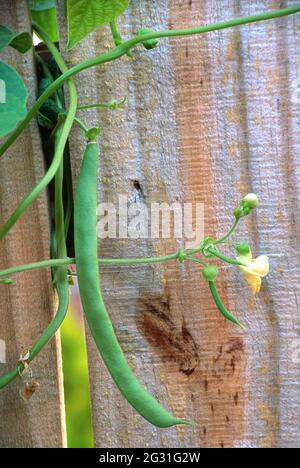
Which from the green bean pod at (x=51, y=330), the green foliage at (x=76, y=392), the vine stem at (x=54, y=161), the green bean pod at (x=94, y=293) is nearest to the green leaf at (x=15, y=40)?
the vine stem at (x=54, y=161)

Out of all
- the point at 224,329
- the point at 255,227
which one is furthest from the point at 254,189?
the point at 224,329

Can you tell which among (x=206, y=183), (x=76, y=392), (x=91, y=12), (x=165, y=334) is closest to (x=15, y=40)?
(x=91, y=12)

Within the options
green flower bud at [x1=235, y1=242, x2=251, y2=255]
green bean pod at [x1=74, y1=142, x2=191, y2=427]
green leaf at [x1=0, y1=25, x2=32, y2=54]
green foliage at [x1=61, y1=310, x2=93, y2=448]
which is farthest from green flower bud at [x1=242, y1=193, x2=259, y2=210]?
green foliage at [x1=61, y1=310, x2=93, y2=448]

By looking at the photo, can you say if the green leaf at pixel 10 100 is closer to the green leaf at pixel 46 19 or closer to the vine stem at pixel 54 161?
the vine stem at pixel 54 161

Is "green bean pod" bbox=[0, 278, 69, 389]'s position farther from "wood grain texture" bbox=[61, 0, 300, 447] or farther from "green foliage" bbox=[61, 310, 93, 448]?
"green foliage" bbox=[61, 310, 93, 448]

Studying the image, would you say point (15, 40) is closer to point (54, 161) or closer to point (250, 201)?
point (54, 161)
